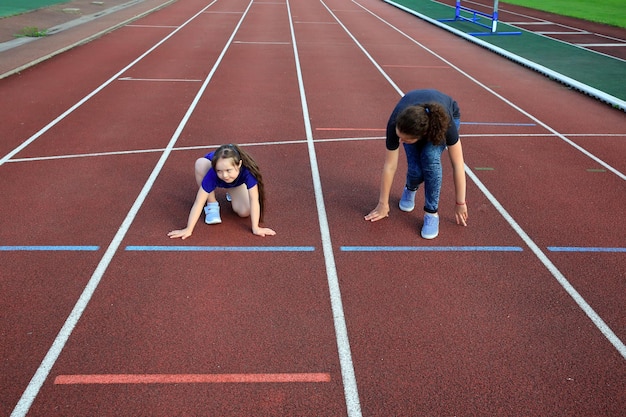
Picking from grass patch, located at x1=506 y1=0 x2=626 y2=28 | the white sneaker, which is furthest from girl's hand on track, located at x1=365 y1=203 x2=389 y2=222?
grass patch, located at x1=506 y1=0 x2=626 y2=28

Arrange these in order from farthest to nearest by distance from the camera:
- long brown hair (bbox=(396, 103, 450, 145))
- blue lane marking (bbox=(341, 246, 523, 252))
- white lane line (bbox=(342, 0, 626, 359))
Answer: blue lane marking (bbox=(341, 246, 523, 252))
long brown hair (bbox=(396, 103, 450, 145))
white lane line (bbox=(342, 0, 626, 359))

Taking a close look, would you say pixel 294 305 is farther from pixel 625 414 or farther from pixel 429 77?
pixel 429 77

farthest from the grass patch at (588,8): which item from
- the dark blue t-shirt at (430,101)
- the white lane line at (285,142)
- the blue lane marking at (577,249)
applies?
the dark blue t-shirt at (430,101)

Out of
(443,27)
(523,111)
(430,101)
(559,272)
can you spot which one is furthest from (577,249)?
(443,27)

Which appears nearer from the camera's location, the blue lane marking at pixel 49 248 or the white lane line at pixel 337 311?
the white lane line at pixel 337 311

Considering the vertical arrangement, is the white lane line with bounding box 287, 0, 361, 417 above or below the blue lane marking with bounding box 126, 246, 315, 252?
below

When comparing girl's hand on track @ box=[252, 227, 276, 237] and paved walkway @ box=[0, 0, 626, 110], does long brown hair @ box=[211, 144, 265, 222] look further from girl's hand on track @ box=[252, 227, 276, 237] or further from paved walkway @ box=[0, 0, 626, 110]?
paved walkway @ box=[0, 0, 626, 110]

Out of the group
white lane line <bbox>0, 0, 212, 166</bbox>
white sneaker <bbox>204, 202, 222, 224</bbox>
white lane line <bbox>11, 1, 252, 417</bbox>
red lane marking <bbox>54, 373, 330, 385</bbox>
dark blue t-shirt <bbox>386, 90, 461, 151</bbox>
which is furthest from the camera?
white lane line <bbox>0, 0, 212, 166</bbox>

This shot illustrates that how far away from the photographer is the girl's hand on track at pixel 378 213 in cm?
547

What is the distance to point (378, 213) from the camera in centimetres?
553

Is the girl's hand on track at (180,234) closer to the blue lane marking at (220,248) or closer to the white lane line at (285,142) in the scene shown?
the blue lane marking at (220,248)

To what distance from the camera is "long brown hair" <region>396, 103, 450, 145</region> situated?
4.29 m

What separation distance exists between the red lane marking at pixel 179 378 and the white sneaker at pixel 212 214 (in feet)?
6.83

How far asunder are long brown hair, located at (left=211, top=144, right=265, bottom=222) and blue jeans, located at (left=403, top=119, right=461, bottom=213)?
134cm
